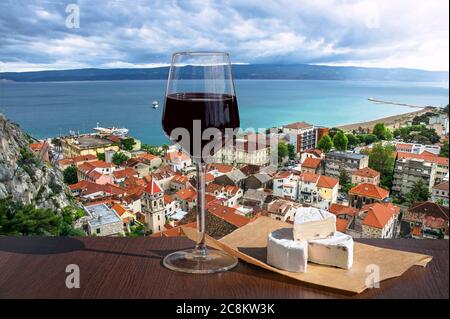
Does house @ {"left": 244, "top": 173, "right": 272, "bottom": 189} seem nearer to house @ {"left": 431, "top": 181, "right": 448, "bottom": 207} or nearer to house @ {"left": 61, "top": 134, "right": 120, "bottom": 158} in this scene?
house @ {"left": 61, "top": 134, "right": 120, "bottom": 158}

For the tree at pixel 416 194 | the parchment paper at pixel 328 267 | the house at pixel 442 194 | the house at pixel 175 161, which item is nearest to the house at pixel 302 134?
the tree at pixel 416 194

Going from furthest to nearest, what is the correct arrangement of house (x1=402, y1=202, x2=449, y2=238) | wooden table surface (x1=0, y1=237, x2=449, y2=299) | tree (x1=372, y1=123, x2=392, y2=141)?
tree (x1=372, y1=123, x2=392, y2=141), house (x1=402, y1=202, x2=449, y2=238), wooden table surface (x1=0, y1=237, x2=449, y2=299)

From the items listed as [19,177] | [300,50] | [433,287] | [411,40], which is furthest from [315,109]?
[433,287]

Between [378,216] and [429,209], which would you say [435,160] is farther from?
[378,216]

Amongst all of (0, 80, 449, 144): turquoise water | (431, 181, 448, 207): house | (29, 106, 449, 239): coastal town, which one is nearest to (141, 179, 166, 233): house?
(29, 106, 449, 239): coastal town

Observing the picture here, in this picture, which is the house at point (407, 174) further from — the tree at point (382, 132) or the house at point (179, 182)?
the house at point (179, 182)
